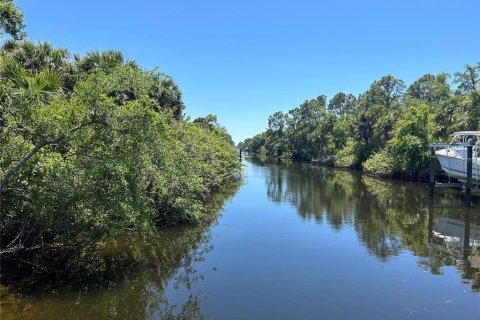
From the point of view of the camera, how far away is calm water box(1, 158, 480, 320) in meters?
10.0

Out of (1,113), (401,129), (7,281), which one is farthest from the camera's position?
(401,129)

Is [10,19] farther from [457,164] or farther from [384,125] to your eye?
[384,125]

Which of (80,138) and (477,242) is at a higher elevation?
(80,138)

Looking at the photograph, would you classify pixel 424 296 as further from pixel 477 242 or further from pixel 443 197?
pixel 443 197

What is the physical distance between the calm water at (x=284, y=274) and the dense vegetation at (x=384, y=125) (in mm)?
20496

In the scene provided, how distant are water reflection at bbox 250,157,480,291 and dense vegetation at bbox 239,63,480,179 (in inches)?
257

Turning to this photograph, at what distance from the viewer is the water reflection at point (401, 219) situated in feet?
50.6

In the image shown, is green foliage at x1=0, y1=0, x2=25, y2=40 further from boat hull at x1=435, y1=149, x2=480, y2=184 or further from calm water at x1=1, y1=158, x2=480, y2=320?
boat hull at x1=435, y1=149, x2=480, y2=184

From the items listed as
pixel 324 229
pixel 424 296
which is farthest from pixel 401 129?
pixel 424 296

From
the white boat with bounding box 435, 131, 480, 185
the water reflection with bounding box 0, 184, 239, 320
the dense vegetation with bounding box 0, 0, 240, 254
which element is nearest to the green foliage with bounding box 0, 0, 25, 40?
the dense vegetation with bounding box 0, 0, 240, 254

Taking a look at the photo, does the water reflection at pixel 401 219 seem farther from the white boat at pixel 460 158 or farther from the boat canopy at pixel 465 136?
the boat canopy at pixel 465 136

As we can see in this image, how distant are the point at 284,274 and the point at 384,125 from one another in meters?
48.5

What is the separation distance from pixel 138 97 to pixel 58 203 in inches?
131

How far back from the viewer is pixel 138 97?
34.0ft
